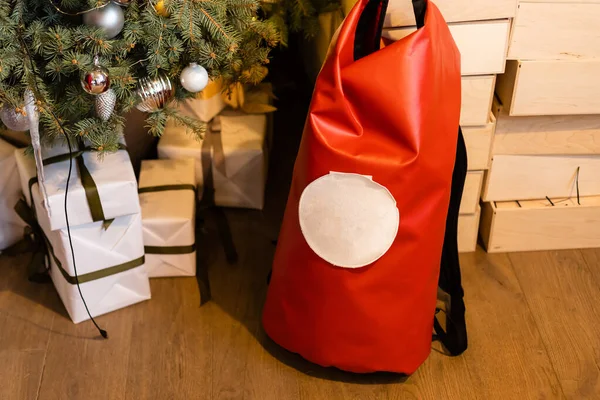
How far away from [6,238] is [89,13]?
0.69m

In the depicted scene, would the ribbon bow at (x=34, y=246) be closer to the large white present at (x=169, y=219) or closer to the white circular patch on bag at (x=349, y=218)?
the large white present at (x=169, y=219)

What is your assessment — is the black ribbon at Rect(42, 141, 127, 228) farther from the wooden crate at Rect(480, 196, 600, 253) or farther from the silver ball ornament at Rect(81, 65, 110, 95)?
the wooden crate at Rect(480, 196, 600, 253)

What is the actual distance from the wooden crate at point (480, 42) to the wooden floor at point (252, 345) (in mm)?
471

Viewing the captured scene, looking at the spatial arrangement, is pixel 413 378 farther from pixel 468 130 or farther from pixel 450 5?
pixel 450 5

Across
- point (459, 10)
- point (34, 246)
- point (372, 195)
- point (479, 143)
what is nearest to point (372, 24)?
point (459, 10)

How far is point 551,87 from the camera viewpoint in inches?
57.2

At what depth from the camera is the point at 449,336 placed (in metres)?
1.46

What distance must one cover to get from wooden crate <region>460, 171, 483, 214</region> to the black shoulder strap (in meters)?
0.13

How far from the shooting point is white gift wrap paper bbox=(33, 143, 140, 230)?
4.49ft

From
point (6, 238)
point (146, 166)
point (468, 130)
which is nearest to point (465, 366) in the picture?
point (468, 130)

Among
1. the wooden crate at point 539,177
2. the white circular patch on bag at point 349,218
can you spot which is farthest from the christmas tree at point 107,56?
the wooden crate at point 539,177

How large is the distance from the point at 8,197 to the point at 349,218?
82 cm

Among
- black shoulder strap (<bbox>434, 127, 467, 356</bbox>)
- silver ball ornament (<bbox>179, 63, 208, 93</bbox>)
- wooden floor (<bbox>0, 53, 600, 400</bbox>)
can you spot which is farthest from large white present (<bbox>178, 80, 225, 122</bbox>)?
black shoulder strap (<bbox>434, 127, 467, 356</bbox>)

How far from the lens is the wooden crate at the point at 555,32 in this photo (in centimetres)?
137
